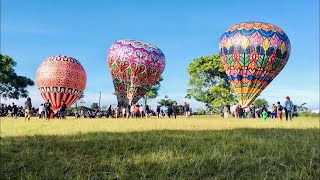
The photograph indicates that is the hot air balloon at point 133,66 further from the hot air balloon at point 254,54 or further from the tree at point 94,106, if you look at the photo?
the tree at point 94,106

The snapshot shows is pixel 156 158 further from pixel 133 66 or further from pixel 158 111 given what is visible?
pixel 133 66

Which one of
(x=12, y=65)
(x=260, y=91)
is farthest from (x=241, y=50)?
(x=12, y=65)

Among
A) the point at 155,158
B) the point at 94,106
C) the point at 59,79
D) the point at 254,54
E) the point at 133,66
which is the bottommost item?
the point at 155,158

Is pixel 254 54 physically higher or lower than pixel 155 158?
higher

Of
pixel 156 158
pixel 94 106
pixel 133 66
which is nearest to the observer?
pixel 156 158

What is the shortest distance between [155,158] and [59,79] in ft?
141

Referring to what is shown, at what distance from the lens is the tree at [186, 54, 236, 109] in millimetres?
67562

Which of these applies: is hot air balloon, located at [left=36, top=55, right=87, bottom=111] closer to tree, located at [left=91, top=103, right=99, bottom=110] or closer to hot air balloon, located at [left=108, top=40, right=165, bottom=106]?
hot air balloon, located at [left=108, top=40, right=165, bottom=106]

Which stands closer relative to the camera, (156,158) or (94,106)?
(156,158)

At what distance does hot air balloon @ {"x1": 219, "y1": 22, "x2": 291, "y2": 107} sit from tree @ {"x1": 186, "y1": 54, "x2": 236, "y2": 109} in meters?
14.5

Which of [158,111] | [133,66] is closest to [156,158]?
[158,111]

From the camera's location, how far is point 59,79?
50469 millimetres

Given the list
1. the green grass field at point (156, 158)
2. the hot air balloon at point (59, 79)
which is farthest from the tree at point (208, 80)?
the green grass field at point (156, 158)

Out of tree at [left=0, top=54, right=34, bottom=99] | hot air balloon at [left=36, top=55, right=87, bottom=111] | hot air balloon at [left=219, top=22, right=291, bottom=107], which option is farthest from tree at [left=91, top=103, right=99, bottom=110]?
hot air balloon at [left=219, top=22, right=291, bottom=107]
